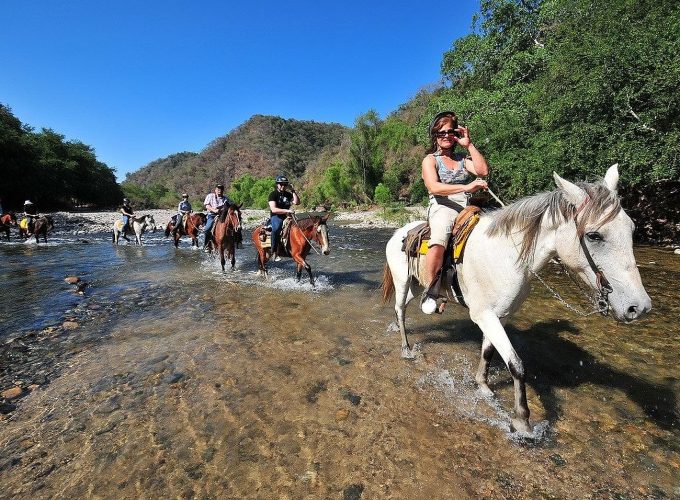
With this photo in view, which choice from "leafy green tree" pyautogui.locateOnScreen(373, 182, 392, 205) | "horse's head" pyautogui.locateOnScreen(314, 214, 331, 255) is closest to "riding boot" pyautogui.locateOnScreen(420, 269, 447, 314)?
"horse's head" pyautogui.locateOnScreen(314, 214, 331, 255)

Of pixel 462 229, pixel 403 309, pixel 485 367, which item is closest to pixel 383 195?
pixel 403 309

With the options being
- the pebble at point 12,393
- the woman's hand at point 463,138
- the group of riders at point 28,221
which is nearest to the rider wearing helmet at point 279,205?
the woman's hand at point 463,138

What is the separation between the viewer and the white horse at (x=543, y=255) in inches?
102

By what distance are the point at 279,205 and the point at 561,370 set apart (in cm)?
752

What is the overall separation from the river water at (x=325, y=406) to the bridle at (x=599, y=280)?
1.42 metres

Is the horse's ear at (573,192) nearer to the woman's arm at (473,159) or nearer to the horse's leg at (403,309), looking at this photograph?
the woman's arm at (473,159)

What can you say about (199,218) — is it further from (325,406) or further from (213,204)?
(325,406)

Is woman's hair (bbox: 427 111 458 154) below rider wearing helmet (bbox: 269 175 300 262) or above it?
above

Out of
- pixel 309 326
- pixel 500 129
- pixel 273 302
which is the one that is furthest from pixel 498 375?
pixel 500 129

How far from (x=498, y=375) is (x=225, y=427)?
11.4 feet

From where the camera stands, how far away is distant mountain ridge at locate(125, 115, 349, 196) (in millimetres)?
156500

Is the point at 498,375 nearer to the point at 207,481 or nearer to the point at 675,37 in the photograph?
the point at 207,481

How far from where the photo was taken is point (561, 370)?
4.43 m

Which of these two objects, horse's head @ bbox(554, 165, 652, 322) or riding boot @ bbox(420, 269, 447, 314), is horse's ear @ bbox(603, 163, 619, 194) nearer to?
horse's head @ bbox(554, 165, 652, 322)
